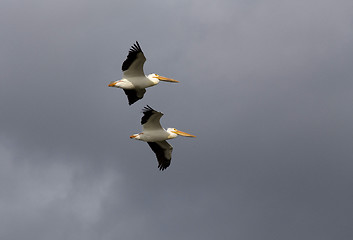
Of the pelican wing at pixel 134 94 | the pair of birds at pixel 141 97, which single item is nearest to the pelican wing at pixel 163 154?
the pair of birds at pixel 141 97

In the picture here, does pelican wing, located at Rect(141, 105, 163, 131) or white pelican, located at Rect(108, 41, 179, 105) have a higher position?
white pelican, located at Rect(108, 41, 179, 105)

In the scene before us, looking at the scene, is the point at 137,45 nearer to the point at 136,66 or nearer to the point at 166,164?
the point at 136,66

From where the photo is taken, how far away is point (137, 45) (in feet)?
181

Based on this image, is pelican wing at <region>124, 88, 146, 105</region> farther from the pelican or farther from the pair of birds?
the pelican

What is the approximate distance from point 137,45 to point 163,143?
3.78m

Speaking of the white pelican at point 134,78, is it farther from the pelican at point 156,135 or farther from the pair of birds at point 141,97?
the pelican at point 156,135

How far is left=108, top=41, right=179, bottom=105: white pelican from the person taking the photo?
2186 inches

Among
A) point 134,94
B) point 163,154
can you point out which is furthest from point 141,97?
point 163,154

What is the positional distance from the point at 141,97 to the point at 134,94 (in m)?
0.35

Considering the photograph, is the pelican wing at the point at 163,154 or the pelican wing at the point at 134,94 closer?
the pelican wing at the point at 163,154

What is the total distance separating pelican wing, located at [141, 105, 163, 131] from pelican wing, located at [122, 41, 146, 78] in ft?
6.55

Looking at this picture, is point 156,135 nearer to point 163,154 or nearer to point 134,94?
point 163,154

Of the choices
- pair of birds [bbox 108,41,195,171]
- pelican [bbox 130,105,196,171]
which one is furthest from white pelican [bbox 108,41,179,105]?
pelican [bbox 130,105,196,171]

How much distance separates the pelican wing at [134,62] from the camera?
55.4 meters
